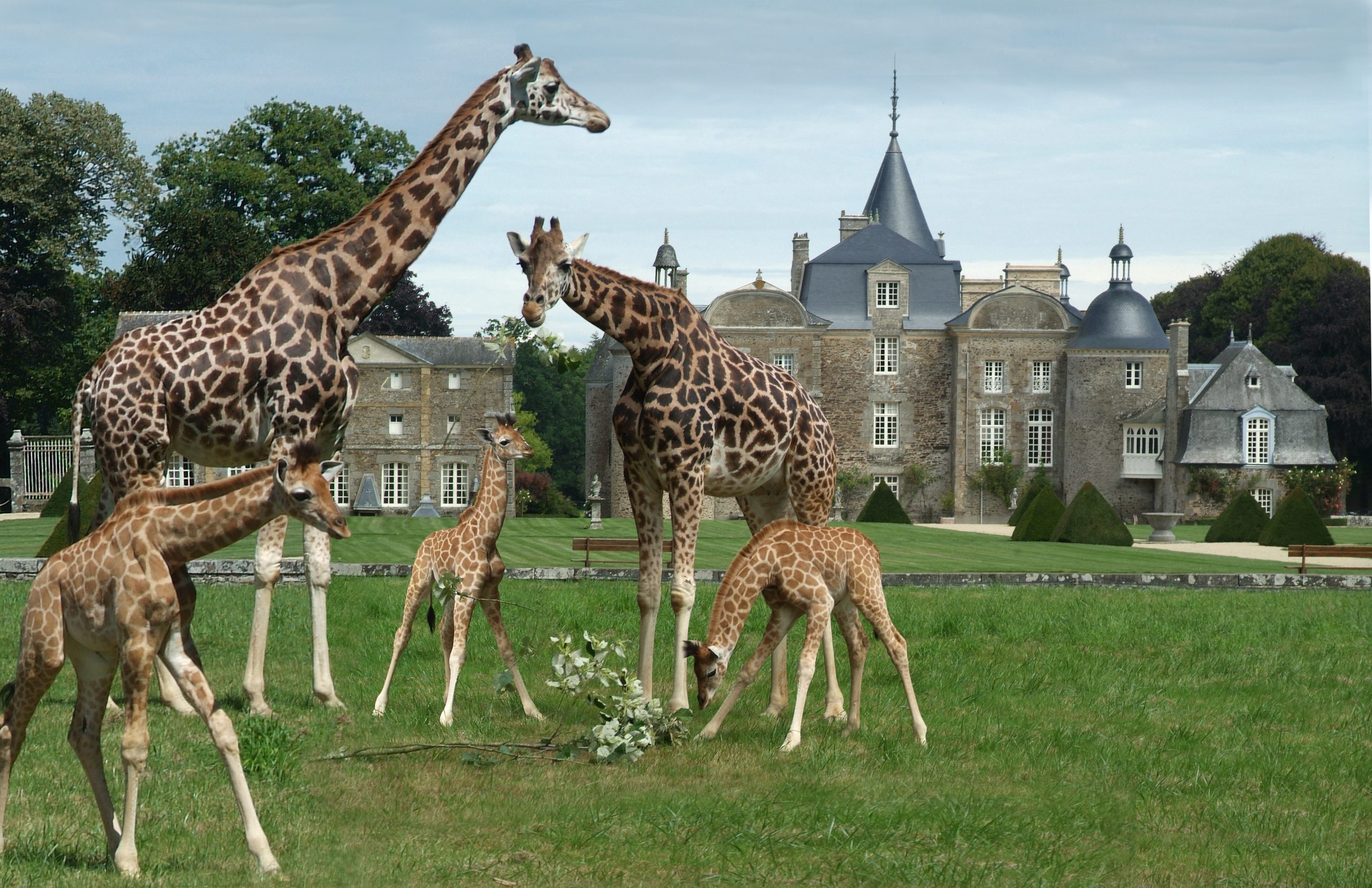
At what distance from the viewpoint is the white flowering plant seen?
8516 mm

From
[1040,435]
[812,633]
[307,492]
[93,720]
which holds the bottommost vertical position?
[93,720]

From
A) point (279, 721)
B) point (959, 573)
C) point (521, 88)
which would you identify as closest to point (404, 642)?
point (279, 721)

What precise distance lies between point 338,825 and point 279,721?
188 centimetres

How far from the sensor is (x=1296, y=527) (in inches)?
1453

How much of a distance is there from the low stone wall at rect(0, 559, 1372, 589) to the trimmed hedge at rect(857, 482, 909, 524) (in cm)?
2548

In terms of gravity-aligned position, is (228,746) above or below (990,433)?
below

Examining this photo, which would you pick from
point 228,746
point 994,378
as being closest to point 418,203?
point 228,746

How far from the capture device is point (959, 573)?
2150 cm

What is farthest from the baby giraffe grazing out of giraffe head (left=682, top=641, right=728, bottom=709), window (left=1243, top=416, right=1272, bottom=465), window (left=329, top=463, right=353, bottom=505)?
window (left=1243, top=416, right=1272, bottom=465)

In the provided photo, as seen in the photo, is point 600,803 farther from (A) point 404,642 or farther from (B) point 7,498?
(B) point 7,498

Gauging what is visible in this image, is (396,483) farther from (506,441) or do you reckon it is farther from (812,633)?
(812,633)

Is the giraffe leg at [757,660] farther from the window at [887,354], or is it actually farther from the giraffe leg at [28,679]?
the window at [887,354]

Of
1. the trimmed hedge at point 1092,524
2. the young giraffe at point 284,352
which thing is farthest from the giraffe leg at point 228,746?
the trimmed hedge at point 1092,524

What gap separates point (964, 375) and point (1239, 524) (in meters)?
19.4
